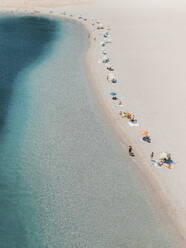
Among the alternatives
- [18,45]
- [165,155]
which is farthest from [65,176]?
[18,45]

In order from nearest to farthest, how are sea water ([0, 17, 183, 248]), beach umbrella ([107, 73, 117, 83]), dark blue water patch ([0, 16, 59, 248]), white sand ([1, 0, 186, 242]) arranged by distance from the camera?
dark blue water patch ([0, 16, 59, 248]) < sea water ([0, 17, 183, 248]) < white sand ([1, 0, 186, 242]) < beach umbrella ([107, 73, 117, 83])

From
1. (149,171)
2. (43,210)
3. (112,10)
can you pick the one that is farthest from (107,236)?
(112,10)

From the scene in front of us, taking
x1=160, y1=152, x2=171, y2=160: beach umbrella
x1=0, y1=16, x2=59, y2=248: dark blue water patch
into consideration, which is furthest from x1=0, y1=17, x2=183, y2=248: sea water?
x1=160, y1=152, x2=171, y2=160: beach umbrella

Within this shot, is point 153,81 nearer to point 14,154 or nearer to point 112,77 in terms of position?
point 112,77

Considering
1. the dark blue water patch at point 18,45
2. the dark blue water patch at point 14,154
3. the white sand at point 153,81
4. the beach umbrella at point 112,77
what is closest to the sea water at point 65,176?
the dark blue water patch at point 14,154

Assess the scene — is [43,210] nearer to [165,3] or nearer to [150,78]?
[150,78]

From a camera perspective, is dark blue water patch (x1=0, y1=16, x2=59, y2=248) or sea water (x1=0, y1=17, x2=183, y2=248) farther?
sea water (x1=0, y1=17, x2=183, y2=248)

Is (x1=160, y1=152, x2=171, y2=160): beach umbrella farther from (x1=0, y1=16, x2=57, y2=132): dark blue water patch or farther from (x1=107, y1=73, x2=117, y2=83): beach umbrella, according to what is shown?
(x1=0, y1=16, x2=57, y2=132): dark blue water patch
